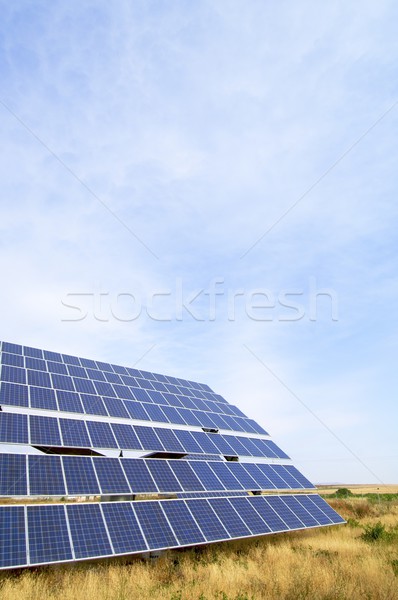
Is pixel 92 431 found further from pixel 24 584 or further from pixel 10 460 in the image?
pixel 24 584

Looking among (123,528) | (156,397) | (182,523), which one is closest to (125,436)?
(182,523)

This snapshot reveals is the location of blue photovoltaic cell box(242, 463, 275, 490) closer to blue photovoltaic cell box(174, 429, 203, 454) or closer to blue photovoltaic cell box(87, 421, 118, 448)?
blue photovoltaic cell box(174, 429, 203, 454)

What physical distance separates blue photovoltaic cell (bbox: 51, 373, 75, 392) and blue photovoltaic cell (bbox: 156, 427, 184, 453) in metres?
4.57

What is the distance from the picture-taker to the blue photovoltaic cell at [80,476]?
457 inches

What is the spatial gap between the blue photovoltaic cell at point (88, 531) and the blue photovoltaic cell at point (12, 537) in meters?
1.29

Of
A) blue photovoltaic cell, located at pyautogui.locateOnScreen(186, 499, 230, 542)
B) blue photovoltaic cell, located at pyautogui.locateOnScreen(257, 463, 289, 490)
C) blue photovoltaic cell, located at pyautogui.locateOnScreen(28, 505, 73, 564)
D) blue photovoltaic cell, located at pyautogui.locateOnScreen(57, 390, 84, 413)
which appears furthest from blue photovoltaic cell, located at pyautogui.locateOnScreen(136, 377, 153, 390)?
blue photovoltaic cell, located at pyautogui.locateOnScreen(28, 505, 73, 564)

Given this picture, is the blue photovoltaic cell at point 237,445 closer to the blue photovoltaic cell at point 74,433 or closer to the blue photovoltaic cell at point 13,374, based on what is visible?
the blue photovoltaic cell at point 74,433

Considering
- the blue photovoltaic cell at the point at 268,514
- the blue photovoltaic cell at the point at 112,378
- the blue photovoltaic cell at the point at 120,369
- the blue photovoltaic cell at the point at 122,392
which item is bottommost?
the blue photovoltaic cell at the point at 268,514

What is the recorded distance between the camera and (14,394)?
1481cm

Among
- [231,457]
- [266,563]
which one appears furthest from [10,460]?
[231,457]

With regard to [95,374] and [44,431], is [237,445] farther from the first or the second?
[44,431]

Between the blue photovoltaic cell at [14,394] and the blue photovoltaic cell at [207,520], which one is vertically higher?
the blue photovoltaic cell at [14,394]

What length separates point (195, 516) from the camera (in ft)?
43.6

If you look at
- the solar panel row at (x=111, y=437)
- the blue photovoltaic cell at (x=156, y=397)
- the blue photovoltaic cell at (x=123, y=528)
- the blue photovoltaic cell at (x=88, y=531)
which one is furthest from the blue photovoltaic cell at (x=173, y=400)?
the blue photovoltaic cell at (x=88, y=531)
